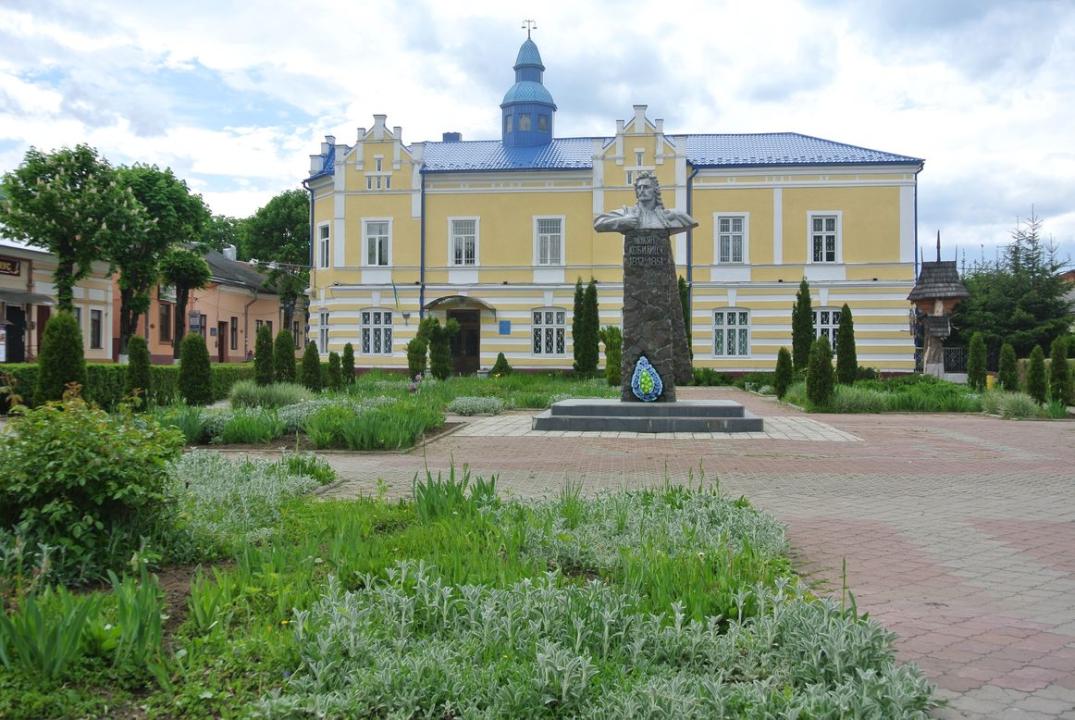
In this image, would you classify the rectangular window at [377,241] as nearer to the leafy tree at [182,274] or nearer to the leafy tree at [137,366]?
the leafy tree at [182,274]

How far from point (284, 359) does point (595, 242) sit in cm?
1765

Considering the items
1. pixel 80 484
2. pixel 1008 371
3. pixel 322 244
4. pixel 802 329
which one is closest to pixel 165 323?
pixel 322 244

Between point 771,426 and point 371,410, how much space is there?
7.41m

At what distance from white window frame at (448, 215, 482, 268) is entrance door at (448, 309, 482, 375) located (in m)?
2.18

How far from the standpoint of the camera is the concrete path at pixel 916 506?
407cm

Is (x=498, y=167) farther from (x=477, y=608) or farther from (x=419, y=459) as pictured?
(x=477, y=608)

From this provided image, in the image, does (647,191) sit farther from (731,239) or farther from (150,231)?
(150,231)

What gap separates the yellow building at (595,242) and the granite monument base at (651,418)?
781 inches

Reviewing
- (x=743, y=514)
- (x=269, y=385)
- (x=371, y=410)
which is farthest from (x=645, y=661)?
(x=269, y=385)

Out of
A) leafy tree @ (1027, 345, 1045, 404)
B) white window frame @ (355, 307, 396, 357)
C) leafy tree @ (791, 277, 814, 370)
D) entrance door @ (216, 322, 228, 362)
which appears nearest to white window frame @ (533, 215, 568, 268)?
white window frame @ (355, 307, 396, 357)

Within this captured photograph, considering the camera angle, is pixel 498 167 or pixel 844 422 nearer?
pixel 844 422

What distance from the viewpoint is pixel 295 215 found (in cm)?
5525

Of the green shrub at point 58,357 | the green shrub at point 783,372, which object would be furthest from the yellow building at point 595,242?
the green shrub at point 58,357

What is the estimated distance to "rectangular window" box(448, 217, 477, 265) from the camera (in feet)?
121
